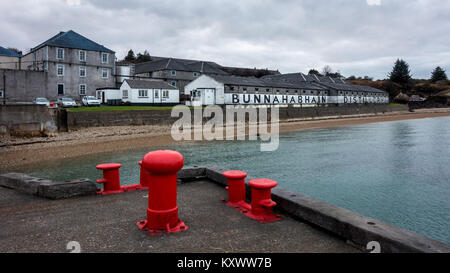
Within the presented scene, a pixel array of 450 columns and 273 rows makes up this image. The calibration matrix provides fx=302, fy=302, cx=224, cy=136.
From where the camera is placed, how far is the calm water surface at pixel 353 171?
9169 mm

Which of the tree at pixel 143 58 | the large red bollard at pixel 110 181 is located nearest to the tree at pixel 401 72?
the tree at pixel 143 58

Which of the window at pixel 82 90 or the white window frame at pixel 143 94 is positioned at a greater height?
the window at pixel 82 90

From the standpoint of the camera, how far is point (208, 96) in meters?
48.3

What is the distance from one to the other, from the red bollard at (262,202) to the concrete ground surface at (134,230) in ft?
0.50

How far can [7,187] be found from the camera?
23.5 ft

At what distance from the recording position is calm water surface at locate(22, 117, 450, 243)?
9169mm

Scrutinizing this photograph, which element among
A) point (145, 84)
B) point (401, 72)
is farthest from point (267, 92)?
point (401, 72)

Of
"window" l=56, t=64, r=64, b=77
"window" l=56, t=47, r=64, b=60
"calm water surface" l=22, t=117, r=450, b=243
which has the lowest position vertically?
"calm water surface" l=22, t=117, r=450, b=243

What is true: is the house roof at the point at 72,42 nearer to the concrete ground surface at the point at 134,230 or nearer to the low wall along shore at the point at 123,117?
the low wall along shore at the point at 123,117

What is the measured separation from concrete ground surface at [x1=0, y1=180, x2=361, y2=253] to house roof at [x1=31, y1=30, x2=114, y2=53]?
44.0 metres

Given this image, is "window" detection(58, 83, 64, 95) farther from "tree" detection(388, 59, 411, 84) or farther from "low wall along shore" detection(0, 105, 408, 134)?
"tree" detection(388, 59, 411, 84)

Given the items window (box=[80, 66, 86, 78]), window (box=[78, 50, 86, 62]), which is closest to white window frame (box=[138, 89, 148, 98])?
window (box=[80, 66, 86, 78])
